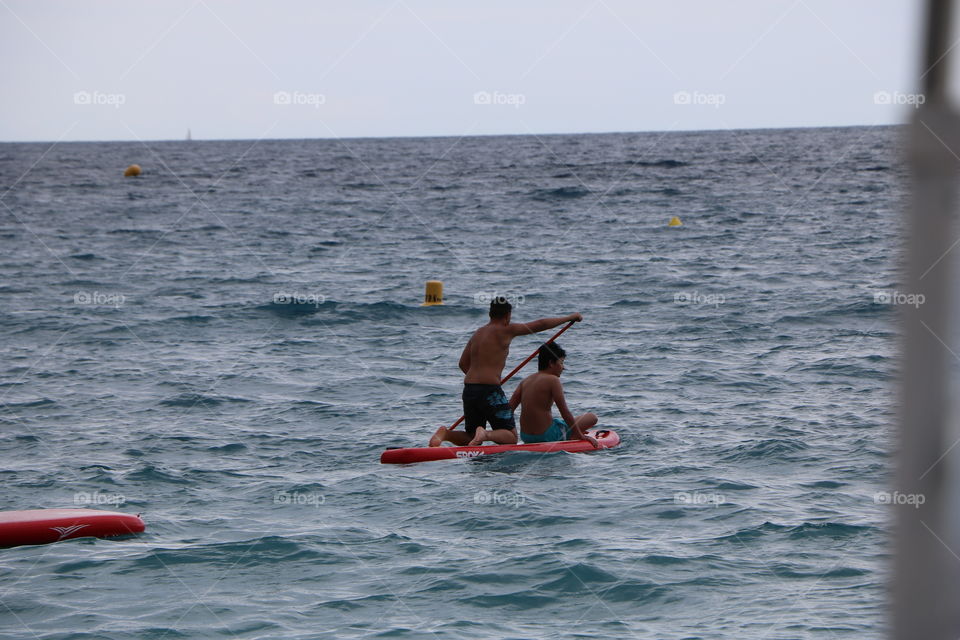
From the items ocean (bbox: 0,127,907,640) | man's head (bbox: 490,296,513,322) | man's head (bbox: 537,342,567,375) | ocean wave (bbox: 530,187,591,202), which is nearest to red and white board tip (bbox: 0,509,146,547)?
ocean (bbox: 0,127,907,640)

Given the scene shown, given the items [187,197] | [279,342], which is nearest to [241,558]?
[279,342]

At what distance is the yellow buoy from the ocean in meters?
0.29

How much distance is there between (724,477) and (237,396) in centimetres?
623

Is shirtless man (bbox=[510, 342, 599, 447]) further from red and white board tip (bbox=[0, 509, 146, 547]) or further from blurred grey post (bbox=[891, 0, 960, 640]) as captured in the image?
blurred grey post (bbox=[891, 0, 960, 640])

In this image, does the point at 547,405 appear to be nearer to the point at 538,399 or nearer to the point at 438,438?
the point at 538,399

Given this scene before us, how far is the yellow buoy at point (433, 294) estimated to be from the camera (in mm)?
19938

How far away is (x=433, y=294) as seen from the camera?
65.9 feet

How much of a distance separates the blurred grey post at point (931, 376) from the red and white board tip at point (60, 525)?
7249mm

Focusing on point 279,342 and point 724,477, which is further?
point 279,342

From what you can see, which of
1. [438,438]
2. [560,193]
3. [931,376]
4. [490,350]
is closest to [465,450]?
[438,438]

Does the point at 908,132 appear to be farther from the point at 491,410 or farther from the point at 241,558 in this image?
the point at 491,410

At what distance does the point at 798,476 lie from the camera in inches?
368

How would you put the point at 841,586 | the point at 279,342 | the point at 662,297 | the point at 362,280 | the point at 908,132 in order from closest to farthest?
the point at 908,132 < the point at 841,586 < the point at 279,342 < the point at 662,297 < the point at 362,280

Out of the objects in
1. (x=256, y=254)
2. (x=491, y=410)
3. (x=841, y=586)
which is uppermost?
(x=256, y=254)
